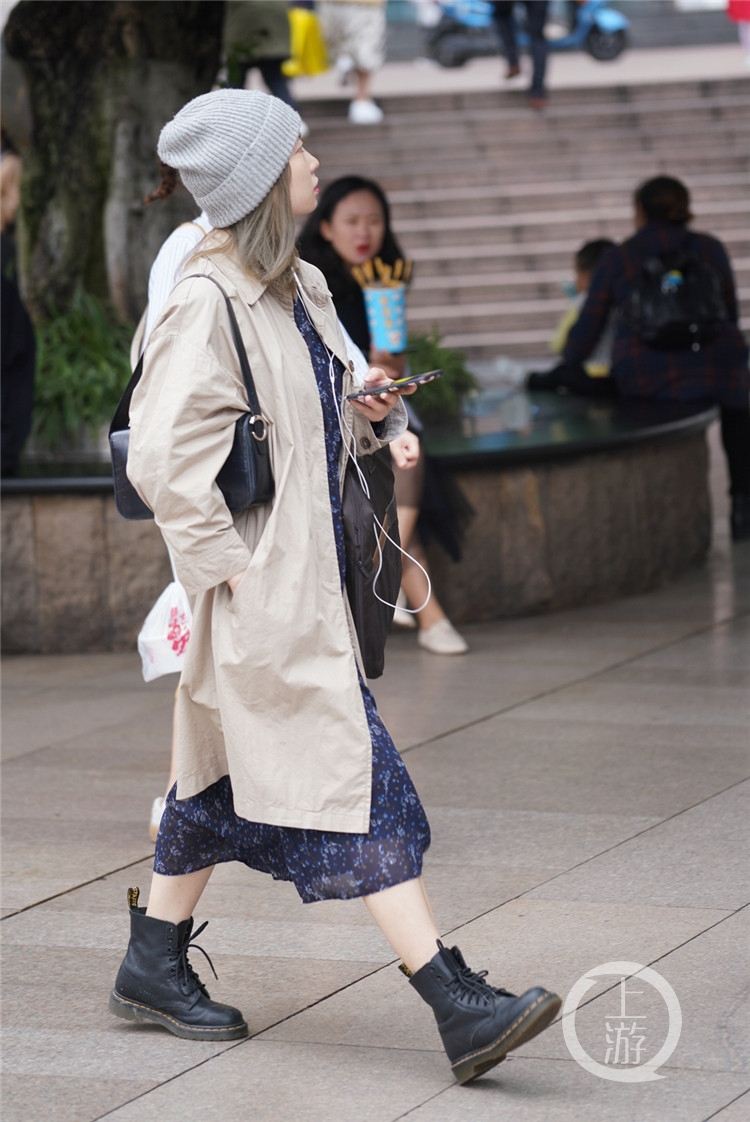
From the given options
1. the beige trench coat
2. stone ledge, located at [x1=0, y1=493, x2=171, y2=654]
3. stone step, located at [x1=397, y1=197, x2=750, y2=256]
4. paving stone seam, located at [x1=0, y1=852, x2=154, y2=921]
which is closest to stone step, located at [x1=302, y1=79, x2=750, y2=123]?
stone step, located at [x1=397, y1=197, x2=750, y2=256]

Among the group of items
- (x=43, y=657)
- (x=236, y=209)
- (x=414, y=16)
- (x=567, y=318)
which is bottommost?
(x=43, y=657)

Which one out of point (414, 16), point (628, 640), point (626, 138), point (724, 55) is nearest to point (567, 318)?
point (628, 640)

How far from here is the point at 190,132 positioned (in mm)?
3090

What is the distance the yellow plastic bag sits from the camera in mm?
19484

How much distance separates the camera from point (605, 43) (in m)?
26.2

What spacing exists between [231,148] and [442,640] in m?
3.87

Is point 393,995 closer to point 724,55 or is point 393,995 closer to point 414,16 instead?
point 724,55

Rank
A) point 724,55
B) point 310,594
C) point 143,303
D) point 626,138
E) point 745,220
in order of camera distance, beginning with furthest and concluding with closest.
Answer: point 724,55 < point 626,138 < point 745,220 < point 143,303 < point 310,594

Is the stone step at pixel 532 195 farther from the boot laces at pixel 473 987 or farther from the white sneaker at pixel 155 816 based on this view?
the boot laces at pixel 473 987

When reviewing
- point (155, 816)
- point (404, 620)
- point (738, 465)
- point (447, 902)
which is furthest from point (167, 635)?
point (738, 465)

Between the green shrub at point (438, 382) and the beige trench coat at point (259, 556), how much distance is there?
17.4ft

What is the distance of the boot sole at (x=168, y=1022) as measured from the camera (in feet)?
10.8

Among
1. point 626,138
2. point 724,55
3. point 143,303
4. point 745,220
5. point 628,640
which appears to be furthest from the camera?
point 724,55

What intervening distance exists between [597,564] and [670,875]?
3.68m
